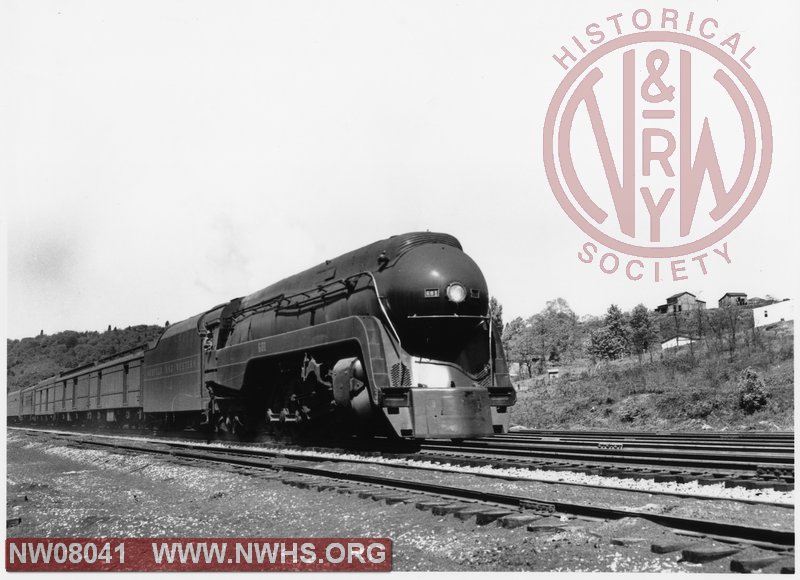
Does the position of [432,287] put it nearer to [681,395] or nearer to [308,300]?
[308,300]

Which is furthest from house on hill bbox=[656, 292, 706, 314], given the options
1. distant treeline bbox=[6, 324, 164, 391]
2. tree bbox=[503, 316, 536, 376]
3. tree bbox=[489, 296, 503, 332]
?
tree bbox=[503, 316, 536, 376]

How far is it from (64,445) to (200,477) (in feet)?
32.0

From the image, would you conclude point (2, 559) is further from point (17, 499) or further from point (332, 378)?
point (332, 378)

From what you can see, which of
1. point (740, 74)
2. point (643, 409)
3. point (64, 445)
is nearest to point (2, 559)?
point (740, 74)

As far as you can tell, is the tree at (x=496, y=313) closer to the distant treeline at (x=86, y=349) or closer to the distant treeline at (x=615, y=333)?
the distant treeline at (x=615, y=333)

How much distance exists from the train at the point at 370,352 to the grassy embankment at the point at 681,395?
986 cm

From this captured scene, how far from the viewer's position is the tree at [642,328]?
4056 cm

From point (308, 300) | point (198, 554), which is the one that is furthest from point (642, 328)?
point (198, 554)

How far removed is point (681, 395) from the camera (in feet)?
70.2

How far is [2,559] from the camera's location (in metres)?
5.93

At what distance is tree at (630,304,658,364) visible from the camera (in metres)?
40.6

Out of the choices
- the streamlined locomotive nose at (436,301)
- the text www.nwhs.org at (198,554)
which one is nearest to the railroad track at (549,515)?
the text www.nwhs.org at (198,554)

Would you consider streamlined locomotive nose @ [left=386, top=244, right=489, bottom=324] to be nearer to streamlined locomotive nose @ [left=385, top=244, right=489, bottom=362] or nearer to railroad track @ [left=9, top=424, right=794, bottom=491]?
streamlined locomotive nose @ [left=385, top=244, right=489, bottom=362]

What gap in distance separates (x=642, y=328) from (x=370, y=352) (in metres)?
33.9
